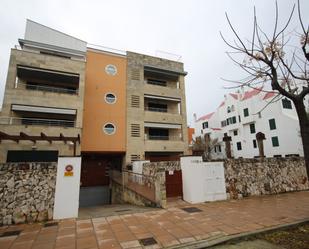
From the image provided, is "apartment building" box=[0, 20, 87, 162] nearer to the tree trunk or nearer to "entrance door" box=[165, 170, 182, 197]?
"entrance door" box=[165, 170, 182, 197]

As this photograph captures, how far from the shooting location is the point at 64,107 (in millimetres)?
14852

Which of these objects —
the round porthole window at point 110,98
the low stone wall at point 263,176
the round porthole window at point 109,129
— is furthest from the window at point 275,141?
the round porthole window at point 110,98

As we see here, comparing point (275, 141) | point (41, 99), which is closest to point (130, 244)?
point (41, 99)

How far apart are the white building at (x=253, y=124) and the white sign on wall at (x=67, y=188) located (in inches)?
697

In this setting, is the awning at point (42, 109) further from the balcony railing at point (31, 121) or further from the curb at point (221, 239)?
the curb at point (221, 239)

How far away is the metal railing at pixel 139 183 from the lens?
8750 mm

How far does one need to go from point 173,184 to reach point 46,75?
14.7 meters

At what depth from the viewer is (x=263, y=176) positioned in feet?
34.0

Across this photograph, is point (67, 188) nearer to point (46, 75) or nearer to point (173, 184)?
Answer: point (173, 184)

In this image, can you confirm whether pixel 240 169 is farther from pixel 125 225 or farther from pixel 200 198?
pixel 125 225

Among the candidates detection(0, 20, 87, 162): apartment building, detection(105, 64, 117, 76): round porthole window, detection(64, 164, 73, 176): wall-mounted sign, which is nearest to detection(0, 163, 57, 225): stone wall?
detection(64, 164, 73, 176): wall-mounted sign

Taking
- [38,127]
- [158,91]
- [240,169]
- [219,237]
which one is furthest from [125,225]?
[158,91]

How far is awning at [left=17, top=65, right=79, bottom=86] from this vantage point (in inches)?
580

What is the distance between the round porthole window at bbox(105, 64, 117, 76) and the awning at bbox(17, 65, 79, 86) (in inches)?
130
